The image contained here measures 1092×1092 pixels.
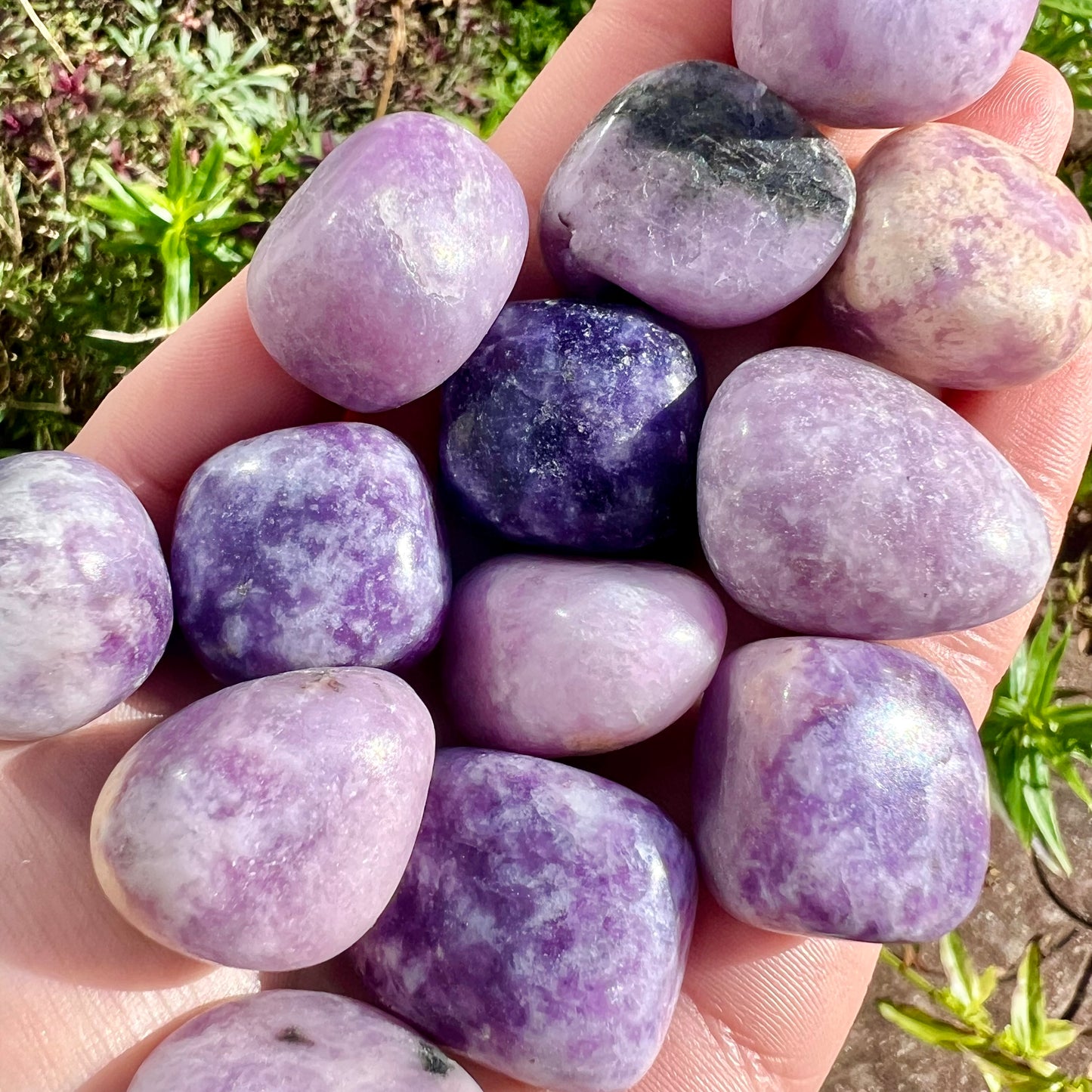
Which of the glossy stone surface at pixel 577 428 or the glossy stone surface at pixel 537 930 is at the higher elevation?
the glossy stone surface at pixel 577 428

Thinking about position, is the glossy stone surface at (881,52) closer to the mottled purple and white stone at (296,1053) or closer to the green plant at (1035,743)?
the green plant at (1035,743)

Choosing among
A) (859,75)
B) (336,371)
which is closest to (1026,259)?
(859,75)

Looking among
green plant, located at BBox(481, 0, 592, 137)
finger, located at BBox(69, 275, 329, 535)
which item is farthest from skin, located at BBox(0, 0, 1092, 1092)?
green plant, located at BBox(481, 0, 592, 137)

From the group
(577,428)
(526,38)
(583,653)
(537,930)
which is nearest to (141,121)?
(526,38)

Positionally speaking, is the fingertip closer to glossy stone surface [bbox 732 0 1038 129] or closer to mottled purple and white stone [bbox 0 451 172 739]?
glossy stone surface [bbox 732 0 1038 129]

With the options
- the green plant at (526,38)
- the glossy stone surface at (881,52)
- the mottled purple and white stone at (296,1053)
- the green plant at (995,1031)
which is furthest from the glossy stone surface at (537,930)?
the green plant at (526,38)

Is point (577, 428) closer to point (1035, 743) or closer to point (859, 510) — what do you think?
point (859, 510)

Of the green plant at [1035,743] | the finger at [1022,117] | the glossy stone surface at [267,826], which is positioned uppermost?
the finger at [1022,117]
